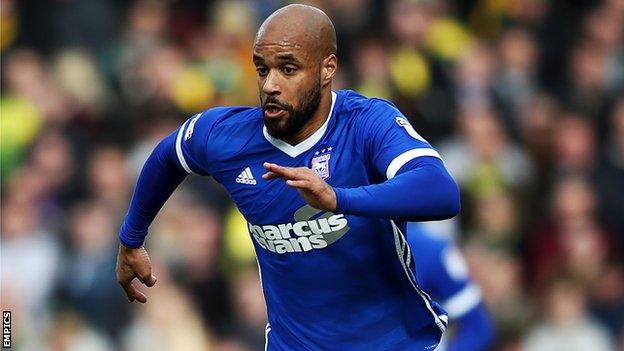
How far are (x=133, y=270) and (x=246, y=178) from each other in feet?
2.65

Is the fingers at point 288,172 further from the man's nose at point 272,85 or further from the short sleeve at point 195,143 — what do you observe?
the short sleeve at point 195,143

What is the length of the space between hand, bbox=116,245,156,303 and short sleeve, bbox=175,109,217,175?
0.45 metres

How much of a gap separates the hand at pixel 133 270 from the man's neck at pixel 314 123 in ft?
3.27

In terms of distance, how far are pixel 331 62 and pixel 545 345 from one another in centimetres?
576

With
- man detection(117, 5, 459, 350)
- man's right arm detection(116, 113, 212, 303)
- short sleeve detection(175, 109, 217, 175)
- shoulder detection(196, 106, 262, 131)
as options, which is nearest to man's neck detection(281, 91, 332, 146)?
man detection(117, 5, 459, 350)

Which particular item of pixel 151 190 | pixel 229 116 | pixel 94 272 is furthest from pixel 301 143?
pixel 94 272

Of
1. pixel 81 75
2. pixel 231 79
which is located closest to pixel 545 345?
pixel 231 79

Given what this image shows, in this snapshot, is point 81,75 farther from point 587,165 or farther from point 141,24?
point 587,165

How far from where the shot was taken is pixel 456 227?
11930 millimetres

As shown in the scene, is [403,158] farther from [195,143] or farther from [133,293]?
[133,293]

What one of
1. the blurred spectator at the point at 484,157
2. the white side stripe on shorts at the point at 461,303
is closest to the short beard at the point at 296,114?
the white side stripe on shorts at the point at 461,303

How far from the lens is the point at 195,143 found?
6281mm

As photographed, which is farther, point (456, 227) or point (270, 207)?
point (456, 227)

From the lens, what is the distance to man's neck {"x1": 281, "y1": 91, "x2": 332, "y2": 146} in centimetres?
592
